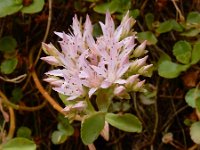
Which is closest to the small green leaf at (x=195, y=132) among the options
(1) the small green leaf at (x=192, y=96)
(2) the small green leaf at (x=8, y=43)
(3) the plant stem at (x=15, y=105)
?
(1) the small green leaf at (x=192, y=96)

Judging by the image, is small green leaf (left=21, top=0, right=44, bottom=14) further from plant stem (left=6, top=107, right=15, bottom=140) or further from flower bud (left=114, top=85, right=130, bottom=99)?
flower bud (left=114, top=85, right=130, bottom=99)

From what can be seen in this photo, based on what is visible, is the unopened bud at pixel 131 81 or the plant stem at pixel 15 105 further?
the plant stem at pixel 15 105

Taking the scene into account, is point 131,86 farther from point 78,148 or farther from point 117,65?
point 78,148

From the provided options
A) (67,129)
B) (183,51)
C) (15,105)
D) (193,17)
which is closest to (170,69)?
(183,51)

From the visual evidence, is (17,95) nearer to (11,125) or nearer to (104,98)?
(11,125)

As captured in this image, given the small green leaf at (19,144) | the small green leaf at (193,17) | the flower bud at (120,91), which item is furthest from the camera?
the small green leaf at (193,17)

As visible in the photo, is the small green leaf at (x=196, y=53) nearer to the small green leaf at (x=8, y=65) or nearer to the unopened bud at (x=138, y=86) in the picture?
the unopened bud at (x=138, y=86)
